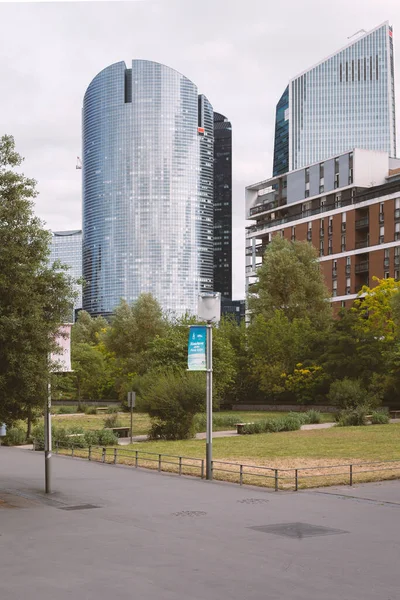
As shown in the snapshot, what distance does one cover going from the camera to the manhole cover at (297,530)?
1433cm

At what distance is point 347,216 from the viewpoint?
4053 inches

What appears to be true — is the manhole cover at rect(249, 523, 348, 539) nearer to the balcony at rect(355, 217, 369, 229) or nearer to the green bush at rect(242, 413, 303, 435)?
the green bush at rect(242, 413, 303, 435)

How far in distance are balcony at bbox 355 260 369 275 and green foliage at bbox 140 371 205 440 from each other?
6241 centimetres

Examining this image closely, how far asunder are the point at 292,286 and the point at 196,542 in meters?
70.6

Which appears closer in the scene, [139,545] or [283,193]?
[139,545]

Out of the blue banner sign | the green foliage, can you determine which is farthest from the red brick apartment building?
the blue banner sign

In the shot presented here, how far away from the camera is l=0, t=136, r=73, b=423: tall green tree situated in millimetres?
18797

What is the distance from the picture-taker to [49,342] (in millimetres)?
19516

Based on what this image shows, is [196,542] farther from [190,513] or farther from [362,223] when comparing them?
[362,223]

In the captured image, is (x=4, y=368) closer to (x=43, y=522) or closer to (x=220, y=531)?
(x=43, y=522)

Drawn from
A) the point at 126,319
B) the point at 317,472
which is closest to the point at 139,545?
the point at 317,472

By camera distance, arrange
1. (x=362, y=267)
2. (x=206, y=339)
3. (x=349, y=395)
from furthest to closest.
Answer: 1. (x=362, y=267)
2. (x=349, y=395)
3. (x=206, y=339)

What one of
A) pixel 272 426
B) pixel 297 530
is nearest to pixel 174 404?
pixel 272 426

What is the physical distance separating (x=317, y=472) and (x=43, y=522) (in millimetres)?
11462
